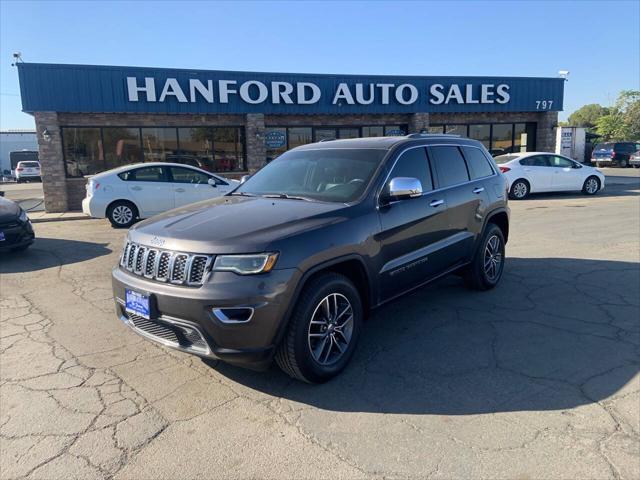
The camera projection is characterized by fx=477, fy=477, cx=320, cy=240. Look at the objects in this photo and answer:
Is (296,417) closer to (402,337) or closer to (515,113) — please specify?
(402,337)

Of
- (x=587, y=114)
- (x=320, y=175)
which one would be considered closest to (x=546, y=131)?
(x=320, y=175)

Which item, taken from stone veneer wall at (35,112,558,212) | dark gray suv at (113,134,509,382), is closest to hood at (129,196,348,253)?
dark gray suv at (113,134,509,382)

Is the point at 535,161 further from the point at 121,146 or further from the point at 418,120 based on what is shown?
the point at 121,146

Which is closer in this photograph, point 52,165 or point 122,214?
point 122,214

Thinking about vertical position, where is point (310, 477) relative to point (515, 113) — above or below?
below

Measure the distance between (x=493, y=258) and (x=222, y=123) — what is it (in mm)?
13651

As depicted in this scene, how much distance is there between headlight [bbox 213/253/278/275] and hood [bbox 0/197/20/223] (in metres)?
6.45

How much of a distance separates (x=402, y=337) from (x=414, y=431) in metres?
1.51

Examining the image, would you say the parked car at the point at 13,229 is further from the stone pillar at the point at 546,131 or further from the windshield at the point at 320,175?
the stone pillar at the point at 546,131

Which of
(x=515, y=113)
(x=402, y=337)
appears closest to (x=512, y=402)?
(x=402, y=337)

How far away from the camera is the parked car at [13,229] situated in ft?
25.4

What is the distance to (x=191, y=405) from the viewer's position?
10.9 feet

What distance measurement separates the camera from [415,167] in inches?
184

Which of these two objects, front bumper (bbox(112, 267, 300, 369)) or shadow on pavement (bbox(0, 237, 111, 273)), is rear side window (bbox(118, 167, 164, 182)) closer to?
shadow on pavement (bbox(0, 237, 111, 273))
